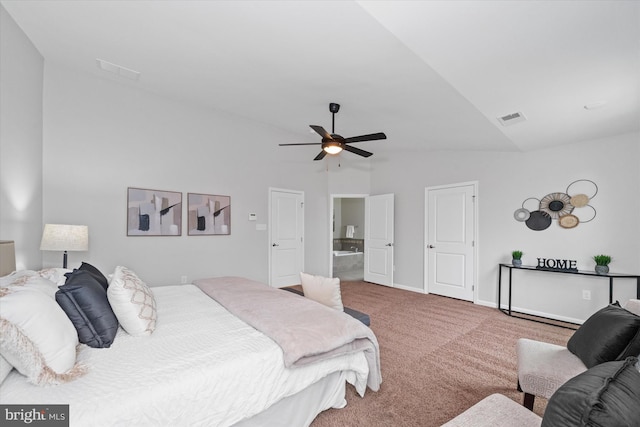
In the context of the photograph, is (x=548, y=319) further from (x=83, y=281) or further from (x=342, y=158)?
(x=83, y=281)

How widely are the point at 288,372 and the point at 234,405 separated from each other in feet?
1.02

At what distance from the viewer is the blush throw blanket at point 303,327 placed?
1659mm

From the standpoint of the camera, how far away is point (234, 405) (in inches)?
55.5

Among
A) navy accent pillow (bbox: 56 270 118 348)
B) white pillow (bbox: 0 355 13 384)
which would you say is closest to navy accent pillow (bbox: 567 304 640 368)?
navy accent pillow (bbox: 56 270 118 348)

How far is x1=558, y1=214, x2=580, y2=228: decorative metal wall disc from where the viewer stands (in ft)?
12.7

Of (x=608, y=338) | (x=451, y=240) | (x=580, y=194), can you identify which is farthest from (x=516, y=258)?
(x=608, y=338)

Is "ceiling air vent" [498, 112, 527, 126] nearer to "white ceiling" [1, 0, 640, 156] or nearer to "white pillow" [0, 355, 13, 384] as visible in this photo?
"white ceiling" [1, 0, 640, 156]

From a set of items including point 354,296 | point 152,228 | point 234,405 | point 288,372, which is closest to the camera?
point 234,405

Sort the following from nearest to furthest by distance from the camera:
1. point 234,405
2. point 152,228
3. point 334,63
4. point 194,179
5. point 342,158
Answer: point 234,405, point 334,63, point 152,228, point 194,179, point 342,158

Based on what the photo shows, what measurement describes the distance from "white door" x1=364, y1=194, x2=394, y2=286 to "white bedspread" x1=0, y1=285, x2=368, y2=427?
13.8 ft

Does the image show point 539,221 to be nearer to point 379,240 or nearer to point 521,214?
point 521,214

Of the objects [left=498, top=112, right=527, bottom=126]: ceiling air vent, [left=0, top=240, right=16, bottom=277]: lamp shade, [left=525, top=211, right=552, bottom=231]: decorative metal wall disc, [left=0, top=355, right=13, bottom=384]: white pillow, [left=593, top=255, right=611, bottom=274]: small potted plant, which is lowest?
[left=0, top=355, right=13, bottom=384]: white pillow

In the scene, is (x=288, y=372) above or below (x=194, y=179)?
below

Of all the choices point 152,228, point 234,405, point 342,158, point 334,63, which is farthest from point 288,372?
point 342,158
